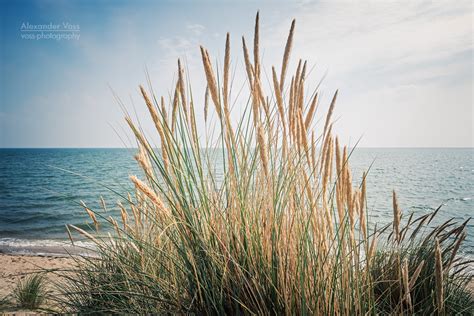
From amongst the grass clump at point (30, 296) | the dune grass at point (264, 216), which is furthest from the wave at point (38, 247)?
the dune grass at point (264, 216)

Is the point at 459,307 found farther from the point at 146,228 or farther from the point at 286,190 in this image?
the point at 146,228

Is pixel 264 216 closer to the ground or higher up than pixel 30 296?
higher up

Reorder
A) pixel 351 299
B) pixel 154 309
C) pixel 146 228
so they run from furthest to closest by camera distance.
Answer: pixel 146 228
pixel 154 309
pixel 351 299

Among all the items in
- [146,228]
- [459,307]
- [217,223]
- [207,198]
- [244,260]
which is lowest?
[459,307]

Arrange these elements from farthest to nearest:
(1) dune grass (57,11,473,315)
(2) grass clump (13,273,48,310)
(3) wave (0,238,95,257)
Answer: (3) wave (0,238,95,257)
(2) grass clump (13,273,48,310)
(1) dune grass (57,11,473,315)

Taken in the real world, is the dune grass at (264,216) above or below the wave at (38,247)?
above

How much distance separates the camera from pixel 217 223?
1478 millimetres

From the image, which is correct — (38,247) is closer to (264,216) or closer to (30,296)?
(30,296)

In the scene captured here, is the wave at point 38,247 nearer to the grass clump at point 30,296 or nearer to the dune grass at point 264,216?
the grass clump at point 30,296

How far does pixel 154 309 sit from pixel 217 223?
617mm

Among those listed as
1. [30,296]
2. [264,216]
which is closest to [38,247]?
[30,296]

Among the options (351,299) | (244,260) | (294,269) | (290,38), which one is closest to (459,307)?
(351,299)

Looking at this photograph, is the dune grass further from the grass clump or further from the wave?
the wave

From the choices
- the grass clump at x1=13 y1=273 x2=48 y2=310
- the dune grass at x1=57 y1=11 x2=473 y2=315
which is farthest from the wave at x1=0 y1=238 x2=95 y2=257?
the dune grass at x1=57 y1=11 x2=473 y2=315
